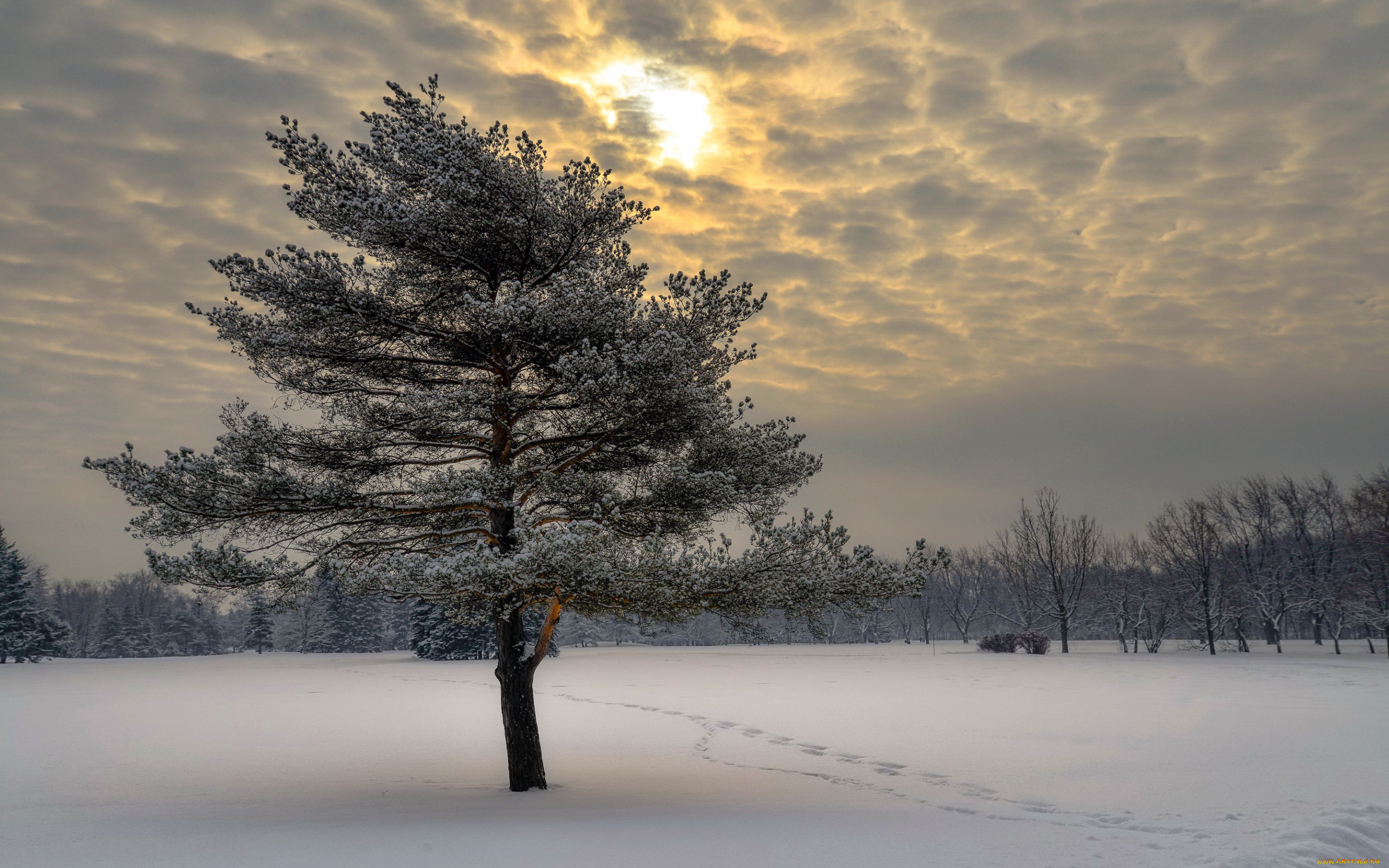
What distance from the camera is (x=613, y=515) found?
901cm

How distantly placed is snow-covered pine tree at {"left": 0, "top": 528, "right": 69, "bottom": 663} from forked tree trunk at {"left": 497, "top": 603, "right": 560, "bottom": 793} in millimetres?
56535

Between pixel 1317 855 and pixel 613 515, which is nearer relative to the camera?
pixel 1317 855

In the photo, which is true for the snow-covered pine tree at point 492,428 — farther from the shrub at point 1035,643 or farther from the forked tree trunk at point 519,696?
the shrub at point 1035,643

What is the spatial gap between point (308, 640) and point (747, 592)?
251 ft

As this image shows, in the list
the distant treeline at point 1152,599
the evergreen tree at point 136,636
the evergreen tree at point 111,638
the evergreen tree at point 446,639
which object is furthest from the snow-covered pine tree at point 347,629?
the evergreen tree at point 446,639

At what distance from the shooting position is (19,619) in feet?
165

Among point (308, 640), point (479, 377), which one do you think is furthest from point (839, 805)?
point (308, 640)

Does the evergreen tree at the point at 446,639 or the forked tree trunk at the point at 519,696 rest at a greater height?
the forked tree trunk at the point at 519,696

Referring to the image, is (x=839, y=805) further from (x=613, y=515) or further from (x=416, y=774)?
(x=416, y=774)

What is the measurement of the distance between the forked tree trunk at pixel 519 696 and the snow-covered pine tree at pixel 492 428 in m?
0.04

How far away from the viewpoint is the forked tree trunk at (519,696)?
10.5 meters

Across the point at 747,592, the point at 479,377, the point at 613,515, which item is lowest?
the point at 747,592

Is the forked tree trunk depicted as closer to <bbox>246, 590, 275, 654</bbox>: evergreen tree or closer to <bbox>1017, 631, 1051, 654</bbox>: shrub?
<bbox>1017, 631, 1051, 654</bbox>: shrub

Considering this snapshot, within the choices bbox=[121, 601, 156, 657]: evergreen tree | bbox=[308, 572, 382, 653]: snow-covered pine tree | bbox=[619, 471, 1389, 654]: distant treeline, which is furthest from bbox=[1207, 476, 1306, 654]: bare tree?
bbox=[121, 601, 156, 657]: evergreen tree
